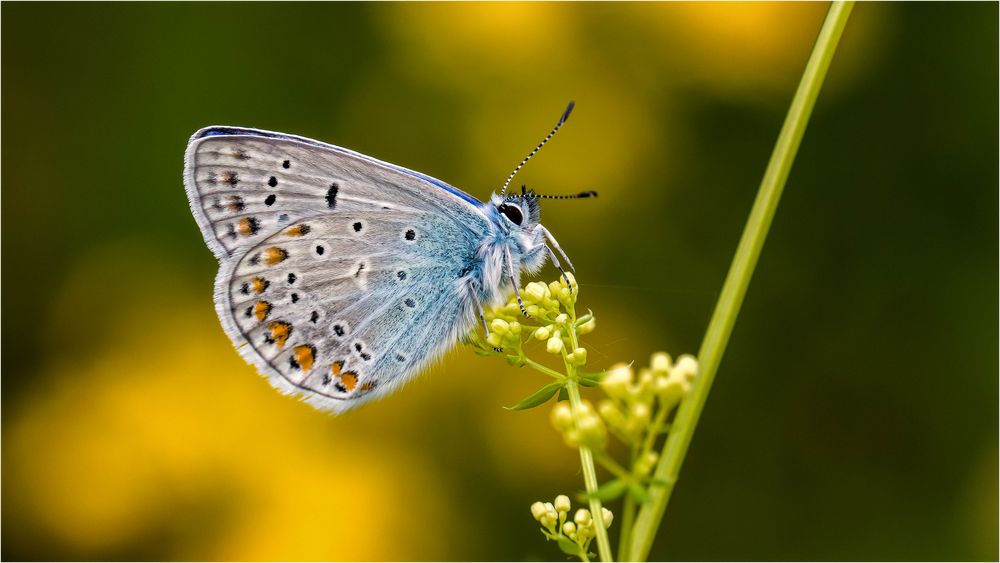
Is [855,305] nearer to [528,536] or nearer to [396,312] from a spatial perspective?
[528,536]

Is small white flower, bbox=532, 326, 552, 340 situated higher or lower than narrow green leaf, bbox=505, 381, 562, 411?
higher

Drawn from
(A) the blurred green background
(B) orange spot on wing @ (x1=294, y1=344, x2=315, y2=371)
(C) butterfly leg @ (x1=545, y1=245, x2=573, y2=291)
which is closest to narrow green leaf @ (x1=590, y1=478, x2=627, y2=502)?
(C) butterfly leg @ (x1=545, y1=245, x2=573, y2=291)

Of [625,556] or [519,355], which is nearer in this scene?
[625,556]

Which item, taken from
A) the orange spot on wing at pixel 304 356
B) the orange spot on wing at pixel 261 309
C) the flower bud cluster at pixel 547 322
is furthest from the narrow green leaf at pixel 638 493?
the orange spot on wing at pixel 261 309

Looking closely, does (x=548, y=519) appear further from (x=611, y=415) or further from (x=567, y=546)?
(x=611, y=415)

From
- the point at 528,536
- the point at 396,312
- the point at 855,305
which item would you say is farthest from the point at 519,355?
the point at 855,305

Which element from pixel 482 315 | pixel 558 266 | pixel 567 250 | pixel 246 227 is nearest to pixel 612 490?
pixel 482 315

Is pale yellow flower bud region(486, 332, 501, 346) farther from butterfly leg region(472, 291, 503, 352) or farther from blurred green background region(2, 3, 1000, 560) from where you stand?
blurred green background region(2, 3, 1000, 560)
